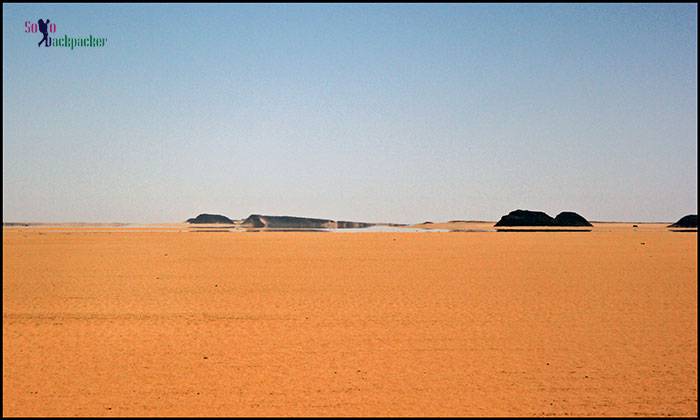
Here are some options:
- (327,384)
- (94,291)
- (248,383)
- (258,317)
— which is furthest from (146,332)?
(94,291)

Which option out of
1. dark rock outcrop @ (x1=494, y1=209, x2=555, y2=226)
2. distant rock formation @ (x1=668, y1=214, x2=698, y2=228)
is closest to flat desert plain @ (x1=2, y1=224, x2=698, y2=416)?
dark rock outcrop @ (x1=494, y1=209, x2=555, y2=226)

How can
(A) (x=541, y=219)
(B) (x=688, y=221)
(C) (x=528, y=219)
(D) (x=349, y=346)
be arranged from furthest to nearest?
(C) (x=528, y=219) → (A) (x=541, y=219) → (B) (x=688, y=221) → (D) (x=349, y=346)

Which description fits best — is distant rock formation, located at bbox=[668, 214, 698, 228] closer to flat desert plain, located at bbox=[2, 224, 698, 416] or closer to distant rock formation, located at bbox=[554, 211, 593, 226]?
distant rock formation, located at bbox=[554, 211, 593, 226]

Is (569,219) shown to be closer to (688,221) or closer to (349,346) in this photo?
(688,221)

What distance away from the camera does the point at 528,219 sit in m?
89.0

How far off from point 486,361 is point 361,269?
12765mm

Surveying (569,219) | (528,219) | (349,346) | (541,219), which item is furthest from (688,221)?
(349,346)

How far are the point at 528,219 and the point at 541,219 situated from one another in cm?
212

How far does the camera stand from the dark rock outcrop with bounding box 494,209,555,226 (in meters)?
87.6

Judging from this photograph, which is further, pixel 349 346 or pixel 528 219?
pixel 528 219

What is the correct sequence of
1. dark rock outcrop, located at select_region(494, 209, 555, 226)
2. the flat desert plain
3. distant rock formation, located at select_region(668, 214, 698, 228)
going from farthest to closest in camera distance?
dark rock outcrop, located at select_region(494, 209, 555, 226) → distant rock formation, located at select_region(668, 214, 698, 228) → the flat desert plain

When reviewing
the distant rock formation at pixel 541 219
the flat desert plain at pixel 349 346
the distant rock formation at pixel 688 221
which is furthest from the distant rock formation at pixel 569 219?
the flat desert plain at pixel 349 346

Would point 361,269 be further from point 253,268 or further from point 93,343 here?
point 93,343

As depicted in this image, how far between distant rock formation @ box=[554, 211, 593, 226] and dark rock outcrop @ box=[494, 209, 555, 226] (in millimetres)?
1727
